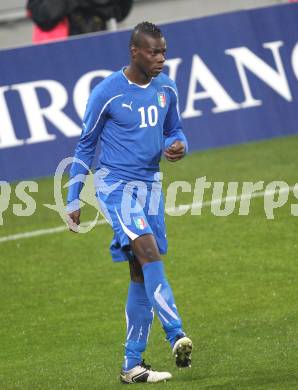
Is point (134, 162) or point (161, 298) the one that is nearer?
point (161, 298)

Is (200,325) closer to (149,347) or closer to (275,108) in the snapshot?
(149,347)

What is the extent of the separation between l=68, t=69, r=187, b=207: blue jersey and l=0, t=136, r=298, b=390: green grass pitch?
144 cm

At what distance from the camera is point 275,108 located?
53.6ft

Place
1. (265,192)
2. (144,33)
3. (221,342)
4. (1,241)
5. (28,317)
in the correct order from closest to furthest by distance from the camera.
A: (144,33), (221,342), (28,317), (1,241), (265,192)

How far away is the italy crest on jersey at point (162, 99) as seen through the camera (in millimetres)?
8258

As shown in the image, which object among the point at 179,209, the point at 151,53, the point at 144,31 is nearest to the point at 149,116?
the point at 151,53

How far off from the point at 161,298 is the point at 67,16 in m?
12.0

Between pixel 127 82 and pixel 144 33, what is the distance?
361 millimetres

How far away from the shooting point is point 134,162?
26.7ft

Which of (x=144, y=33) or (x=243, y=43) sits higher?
(x=144, y=33)

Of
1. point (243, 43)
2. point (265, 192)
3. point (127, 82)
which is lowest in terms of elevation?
point (265, 192)

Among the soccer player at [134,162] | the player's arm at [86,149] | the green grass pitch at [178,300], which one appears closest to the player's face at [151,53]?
the soccer player at [134,162]

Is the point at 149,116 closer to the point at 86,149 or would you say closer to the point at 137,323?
the point at 86,149

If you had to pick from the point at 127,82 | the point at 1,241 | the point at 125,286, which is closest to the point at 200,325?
the point at 125,286
